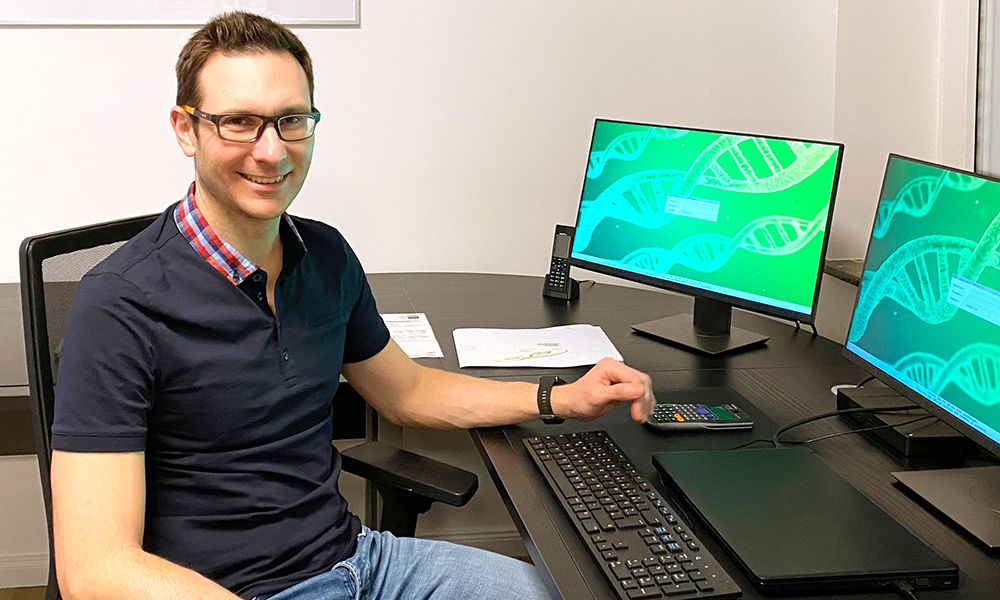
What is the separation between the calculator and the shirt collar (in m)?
0.65

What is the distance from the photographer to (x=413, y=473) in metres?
1.58

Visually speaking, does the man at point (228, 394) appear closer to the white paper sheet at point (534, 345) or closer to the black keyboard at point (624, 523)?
the black keyboard at point (624, 523)

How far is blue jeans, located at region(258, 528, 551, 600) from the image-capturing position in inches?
57.1

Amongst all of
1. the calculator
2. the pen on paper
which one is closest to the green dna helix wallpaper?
the calculator

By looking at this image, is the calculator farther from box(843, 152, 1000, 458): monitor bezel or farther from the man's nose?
the man's nose

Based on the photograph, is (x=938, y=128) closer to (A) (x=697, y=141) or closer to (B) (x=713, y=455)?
(A) (x=697, y=141)

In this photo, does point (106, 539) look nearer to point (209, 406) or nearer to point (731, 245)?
point (209, 406)

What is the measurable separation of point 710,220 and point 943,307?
0.69 m

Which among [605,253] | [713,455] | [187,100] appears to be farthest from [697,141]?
[187,100]

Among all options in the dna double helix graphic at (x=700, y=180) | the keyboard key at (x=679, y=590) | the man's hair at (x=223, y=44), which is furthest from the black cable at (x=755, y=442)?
the man's hair at (x=223, y=44)

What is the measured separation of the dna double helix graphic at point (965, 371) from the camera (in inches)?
49.1

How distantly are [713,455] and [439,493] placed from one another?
1.33 ft

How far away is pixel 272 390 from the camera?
1.40 meters

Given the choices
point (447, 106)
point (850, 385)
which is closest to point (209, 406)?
point (850, 385)
